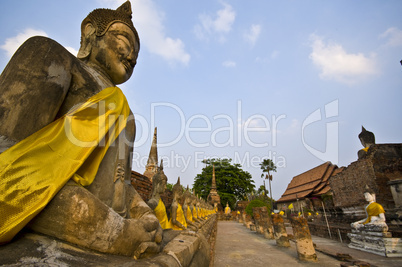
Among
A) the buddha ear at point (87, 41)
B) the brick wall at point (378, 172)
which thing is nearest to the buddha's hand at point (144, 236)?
the buddha ear at point (87, 41)

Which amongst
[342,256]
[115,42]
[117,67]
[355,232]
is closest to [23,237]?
[117,67]

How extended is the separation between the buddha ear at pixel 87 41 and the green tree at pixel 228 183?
111 feet

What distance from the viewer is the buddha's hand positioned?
3.90 ft

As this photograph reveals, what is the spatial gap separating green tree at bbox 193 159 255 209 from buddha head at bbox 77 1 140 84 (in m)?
33.7

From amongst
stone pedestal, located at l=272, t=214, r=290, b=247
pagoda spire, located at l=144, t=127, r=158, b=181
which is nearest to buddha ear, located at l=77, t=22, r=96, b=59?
stone pedestal, located at l=272, t=214, r=290, b=247

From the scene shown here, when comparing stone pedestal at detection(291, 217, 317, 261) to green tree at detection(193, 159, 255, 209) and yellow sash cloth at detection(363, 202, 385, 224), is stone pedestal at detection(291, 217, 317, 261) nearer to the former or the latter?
yellow sash cloth at detection(363, 202, 385, 224)

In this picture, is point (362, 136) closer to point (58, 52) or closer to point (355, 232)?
point (355, 232)

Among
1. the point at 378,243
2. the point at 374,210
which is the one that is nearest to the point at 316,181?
the point at 374,210

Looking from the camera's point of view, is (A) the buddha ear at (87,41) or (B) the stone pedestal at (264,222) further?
(B) the stone pedestal at (264,222)

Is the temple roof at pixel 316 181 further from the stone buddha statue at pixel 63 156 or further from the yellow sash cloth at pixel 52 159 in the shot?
the yellow sash cloth at pixel 52 159

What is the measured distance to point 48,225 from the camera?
1.02m

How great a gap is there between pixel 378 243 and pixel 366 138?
9.21m

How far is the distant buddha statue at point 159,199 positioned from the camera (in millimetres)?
→ 4085

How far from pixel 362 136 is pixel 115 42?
15931 mm
